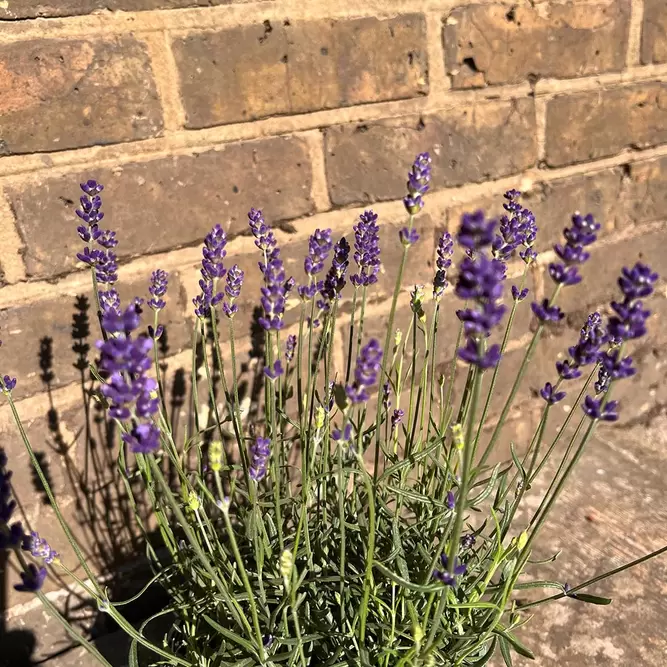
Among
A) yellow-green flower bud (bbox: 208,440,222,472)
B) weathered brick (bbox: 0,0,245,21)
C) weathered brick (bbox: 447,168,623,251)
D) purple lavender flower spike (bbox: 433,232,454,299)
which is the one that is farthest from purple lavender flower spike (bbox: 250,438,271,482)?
weathered brick (bbox: 447,168,623,251)

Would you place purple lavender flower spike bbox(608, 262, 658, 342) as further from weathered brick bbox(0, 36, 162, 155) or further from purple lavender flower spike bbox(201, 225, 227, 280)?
weathered brick bbox(0, 36, 162, 155)

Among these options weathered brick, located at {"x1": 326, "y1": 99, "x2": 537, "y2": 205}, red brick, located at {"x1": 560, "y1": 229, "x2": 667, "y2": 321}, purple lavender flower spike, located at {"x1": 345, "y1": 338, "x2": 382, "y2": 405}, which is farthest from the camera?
red brick, located at {"x1": 560, "y1": 229, "x2": 667, "y2": 321}

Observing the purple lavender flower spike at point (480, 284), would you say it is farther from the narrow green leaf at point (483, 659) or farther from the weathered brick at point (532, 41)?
the weathered brick at point (532, 41)

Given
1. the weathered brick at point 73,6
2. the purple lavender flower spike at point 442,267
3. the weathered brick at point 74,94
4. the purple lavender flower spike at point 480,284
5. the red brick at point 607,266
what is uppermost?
the weathered brick at point 73,6

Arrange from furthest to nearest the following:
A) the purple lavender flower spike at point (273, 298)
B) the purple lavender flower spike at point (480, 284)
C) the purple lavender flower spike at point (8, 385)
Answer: the purple lavender flower spike at point (8, 385) < the purple lavender flower spike at point (273, 298) < the purple lavender flower spike at point (480, 284)

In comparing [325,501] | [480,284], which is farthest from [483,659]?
[480,284]

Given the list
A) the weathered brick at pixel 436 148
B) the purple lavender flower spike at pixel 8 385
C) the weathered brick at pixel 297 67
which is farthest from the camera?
the weathered brick at pixel 436 148

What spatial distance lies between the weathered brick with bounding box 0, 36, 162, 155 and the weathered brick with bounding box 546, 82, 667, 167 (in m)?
0.91

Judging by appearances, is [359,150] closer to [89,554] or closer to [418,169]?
[418,169]

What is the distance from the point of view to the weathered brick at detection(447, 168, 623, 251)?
1.43 metres

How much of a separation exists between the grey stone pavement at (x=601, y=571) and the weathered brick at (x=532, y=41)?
961 mm

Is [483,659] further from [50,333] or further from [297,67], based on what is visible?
[297,67]

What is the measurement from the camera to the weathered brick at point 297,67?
101 cm

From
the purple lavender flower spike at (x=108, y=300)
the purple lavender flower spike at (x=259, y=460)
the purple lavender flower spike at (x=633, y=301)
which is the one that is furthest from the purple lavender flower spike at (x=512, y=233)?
the purple lavender flower spike at (x=108, y=300)
